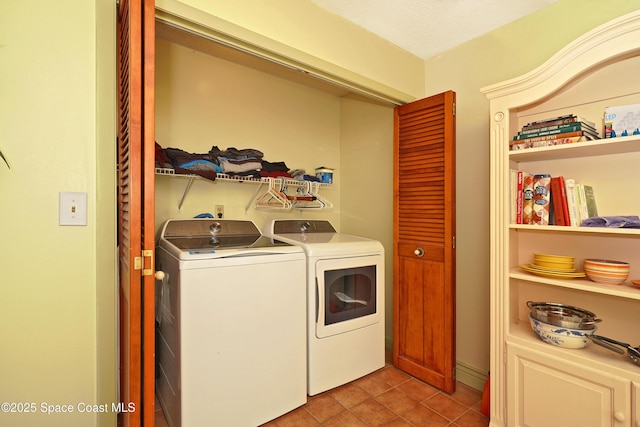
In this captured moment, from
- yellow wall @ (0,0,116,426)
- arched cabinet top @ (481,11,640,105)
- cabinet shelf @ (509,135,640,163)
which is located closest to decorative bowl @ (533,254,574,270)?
cabinet shelf @ (509,135,640,163)

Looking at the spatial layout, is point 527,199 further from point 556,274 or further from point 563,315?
point 563,315

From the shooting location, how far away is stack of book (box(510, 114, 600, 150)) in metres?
1.47

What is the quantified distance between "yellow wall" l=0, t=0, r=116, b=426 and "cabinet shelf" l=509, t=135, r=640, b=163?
1989 mm

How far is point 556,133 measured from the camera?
5.03 feet

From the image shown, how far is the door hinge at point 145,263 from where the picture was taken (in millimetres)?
1026

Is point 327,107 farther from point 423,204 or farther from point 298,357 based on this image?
point 298,357

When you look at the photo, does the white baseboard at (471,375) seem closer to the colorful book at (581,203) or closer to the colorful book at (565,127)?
the colorful book at (581,203)

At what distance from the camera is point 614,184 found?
1.55m

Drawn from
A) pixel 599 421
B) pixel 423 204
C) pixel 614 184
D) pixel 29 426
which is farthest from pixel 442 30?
pixel 29 426

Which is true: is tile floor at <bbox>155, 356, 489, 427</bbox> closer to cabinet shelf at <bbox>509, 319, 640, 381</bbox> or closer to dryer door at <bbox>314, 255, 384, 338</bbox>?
dryer door at <bbox>314, 255, 384, 338</bbox>

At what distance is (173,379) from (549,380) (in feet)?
6.17

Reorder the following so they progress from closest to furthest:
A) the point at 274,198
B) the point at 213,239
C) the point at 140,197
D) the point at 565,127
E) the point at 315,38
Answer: the point at 140,197
the point at 565,127
the point at 315,38
the point at 213,239
the point at 274,198

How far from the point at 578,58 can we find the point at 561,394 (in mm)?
1557

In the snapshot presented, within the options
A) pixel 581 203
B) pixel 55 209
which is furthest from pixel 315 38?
pixel 581 203
